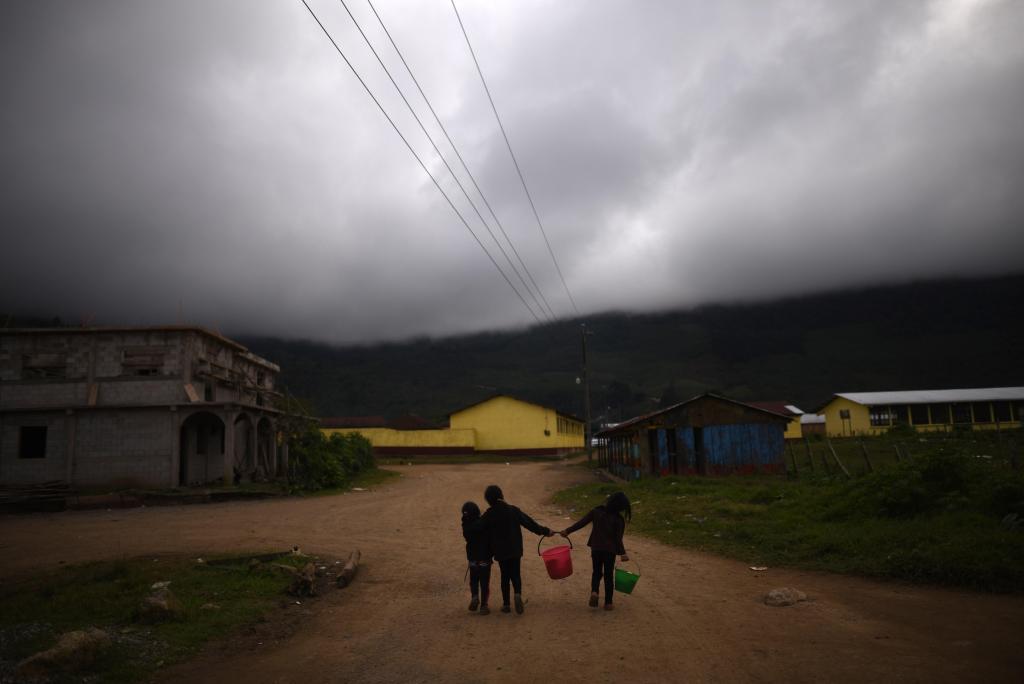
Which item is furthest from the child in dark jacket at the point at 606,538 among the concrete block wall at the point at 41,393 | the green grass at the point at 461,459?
the green grass at the point at 461,459

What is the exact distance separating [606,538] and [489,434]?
2012 inches

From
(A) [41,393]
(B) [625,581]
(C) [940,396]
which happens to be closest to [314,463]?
(A) [41,393]

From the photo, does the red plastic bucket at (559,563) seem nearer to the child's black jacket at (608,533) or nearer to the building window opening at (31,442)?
the child's black jacket at (608,533)

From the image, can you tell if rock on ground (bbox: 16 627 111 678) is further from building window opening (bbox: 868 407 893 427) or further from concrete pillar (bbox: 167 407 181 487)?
building window opening (bbox: 868 407 893 427)

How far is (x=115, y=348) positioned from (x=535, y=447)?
37.1m

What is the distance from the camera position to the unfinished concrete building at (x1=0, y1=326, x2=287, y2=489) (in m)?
26.1

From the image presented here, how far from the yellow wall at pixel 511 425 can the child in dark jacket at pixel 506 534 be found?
49270mm

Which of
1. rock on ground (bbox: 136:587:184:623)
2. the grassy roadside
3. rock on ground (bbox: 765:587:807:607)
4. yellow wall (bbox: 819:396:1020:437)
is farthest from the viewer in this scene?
yellow wall (bbox: 819:396:1020:437)

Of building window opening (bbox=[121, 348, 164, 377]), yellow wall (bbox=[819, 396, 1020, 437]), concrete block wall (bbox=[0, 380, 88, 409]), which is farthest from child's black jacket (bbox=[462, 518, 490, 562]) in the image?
yellow wall (bbox=[819, 396, 1020, 437])

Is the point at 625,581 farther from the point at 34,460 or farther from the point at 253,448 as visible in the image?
the point at 34,460

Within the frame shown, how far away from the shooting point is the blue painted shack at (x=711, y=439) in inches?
1056

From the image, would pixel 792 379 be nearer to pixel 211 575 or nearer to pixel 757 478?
pixel 757 478

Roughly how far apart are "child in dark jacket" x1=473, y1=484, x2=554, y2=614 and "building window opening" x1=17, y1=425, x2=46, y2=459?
87.1ft

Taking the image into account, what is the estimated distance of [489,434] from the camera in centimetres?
5872
